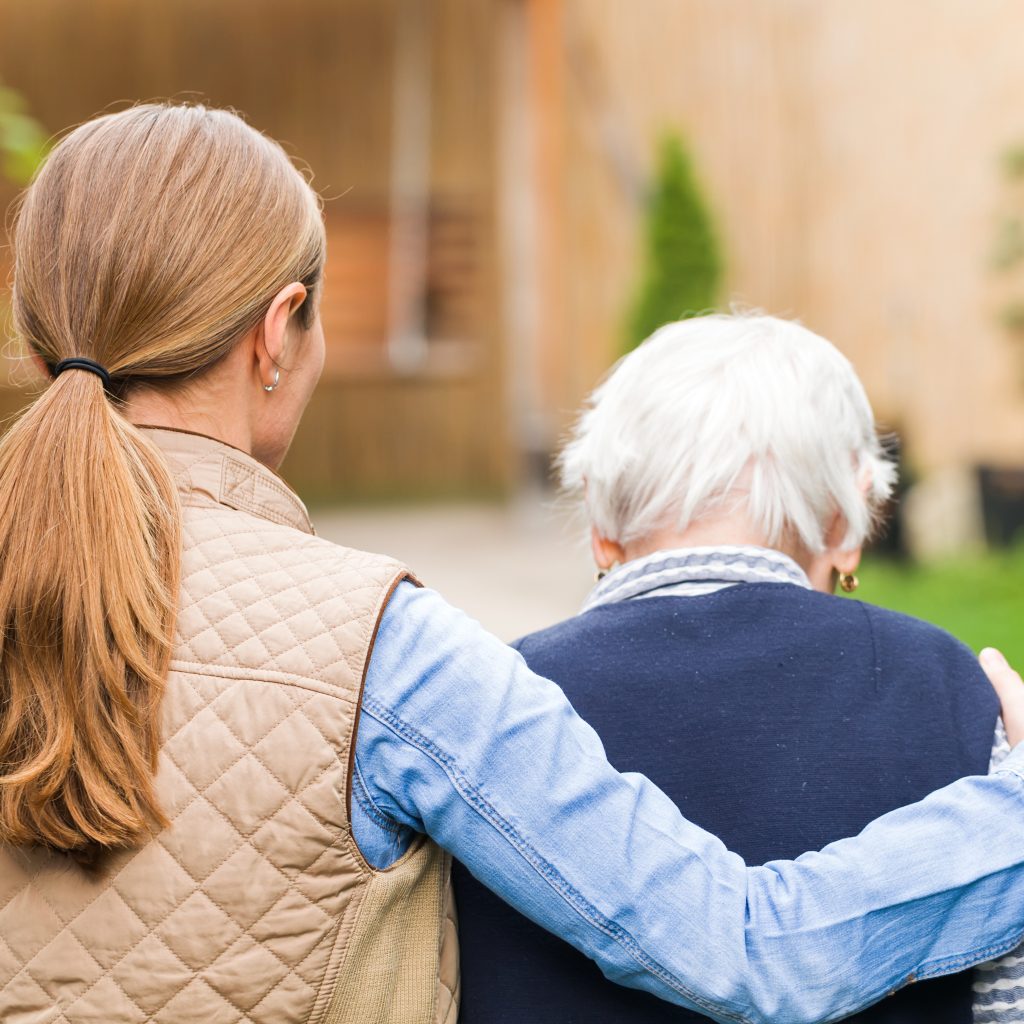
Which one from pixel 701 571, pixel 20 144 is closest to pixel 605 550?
pixel 701 571

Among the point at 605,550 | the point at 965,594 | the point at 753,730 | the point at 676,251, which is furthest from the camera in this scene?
the point at 676,251

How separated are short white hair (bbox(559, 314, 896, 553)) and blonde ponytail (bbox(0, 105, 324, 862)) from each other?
47 cm

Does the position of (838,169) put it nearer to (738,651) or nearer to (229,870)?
(738,651)

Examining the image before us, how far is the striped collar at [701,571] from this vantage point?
5.26 ft

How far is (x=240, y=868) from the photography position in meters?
1.21

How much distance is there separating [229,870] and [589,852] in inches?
12.9

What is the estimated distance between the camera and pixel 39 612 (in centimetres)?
122

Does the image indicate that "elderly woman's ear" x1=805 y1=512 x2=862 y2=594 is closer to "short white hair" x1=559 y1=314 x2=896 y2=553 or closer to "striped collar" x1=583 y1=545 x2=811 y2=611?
"short white hair" x1=559 y1=314 x2=896 y2=553

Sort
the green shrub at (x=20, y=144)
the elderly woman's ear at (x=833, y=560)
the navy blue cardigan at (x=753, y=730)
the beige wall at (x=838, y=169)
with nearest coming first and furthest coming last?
the navy blue cardigan at (x=753, y=730)
the elderly woman's ear at (x=833, y=560)
the green shrub at (x=20, y=144)
the beige wall at (x=838, y=169)

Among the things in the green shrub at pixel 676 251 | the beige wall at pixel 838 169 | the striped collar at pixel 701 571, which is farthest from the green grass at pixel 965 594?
the striped collar at pixel 701 571

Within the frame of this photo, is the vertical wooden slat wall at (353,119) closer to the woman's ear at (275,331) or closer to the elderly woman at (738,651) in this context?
the elderly woman at (738,651)

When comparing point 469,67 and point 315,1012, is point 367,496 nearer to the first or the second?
point 469,67

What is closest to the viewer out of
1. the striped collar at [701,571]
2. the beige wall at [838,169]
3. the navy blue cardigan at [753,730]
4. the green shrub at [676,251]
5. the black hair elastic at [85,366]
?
the black hair elastic at [85,366]

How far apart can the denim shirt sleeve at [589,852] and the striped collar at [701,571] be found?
399 mm
